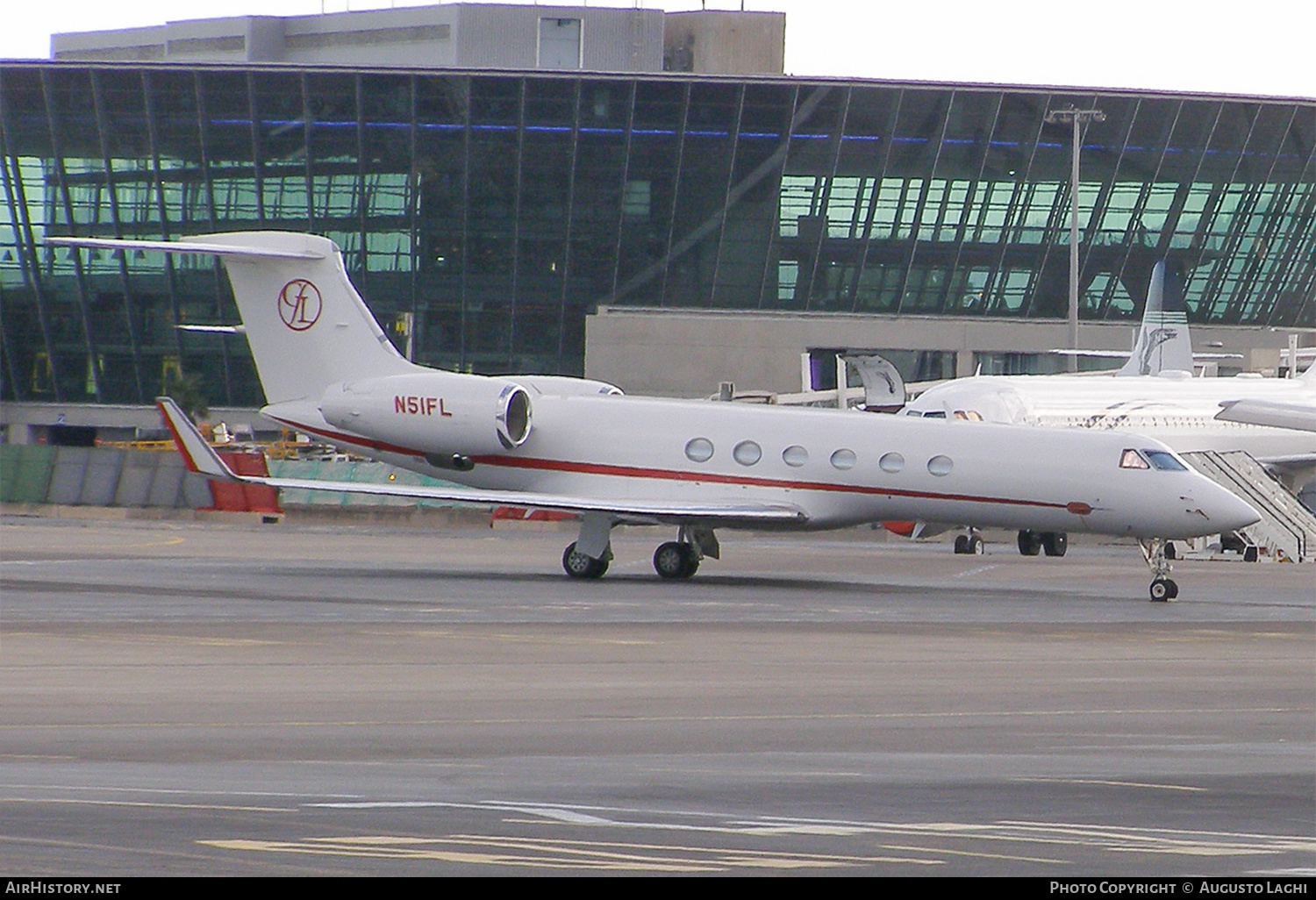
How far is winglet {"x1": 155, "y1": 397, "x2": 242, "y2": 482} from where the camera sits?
30.3 m

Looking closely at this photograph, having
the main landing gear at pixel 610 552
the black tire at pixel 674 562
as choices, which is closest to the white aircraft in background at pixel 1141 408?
the main landing gear at pixel 610 552

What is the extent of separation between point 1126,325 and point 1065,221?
5.34m

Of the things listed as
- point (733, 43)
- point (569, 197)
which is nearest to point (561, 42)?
point (733, 43)

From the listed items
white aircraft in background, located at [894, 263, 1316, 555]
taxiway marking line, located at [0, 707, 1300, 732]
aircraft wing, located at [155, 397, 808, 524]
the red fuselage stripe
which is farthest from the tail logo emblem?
taxiway marking line, located at [0, 707, 1300, 732]

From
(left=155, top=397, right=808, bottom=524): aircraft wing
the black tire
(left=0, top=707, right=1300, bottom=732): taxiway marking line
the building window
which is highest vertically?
the building window

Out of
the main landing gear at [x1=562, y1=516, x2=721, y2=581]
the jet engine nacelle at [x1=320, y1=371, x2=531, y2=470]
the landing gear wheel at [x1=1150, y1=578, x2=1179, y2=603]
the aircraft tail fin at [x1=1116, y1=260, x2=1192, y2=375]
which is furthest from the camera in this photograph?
the aircraft tail fin at [x1=1116, y1=260, x2=1192, y2=375]

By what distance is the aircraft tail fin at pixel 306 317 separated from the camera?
1330 inches

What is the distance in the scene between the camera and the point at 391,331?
80.1 meters

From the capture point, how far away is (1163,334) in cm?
6328

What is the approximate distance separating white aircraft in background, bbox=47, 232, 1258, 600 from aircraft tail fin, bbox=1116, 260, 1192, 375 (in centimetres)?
3275

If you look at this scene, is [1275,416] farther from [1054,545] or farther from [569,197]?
[569,197]

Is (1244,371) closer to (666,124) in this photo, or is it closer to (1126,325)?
(1126,325)

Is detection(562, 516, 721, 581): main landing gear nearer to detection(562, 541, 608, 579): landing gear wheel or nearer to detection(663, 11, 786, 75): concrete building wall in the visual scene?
detection(562, 541, 608, 579): landing gear wheel

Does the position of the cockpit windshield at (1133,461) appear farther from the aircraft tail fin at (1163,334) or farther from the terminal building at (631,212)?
the terminal building at (631,212)
